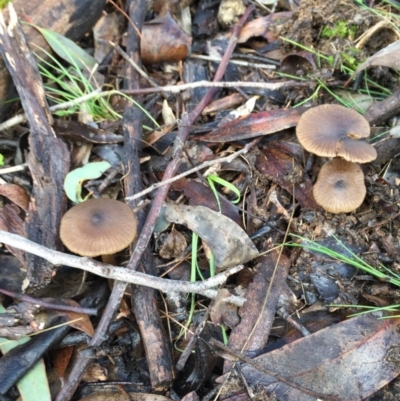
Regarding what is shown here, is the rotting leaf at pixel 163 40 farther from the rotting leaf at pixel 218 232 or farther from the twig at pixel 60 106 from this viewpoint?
the rotting leaf at pixel 218 232

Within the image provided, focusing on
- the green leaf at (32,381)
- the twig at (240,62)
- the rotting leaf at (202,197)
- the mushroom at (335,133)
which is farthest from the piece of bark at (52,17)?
the mushroom at (335,133)

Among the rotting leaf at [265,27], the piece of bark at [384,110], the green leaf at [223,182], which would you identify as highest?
the rotting leaf at [265,27]

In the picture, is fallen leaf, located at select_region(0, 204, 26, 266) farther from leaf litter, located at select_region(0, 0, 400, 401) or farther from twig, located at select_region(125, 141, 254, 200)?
twig, located at select_region(125, 141, 254, 200)

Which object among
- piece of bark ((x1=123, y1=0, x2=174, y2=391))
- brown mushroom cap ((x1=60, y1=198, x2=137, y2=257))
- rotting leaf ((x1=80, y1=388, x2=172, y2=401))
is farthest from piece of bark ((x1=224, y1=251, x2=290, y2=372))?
brown mushroom cap ((x1=60, y1=198, x2=137, y2=257))

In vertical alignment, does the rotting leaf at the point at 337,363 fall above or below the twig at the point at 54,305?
below

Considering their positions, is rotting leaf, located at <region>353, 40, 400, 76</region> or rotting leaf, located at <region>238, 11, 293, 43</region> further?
rotting leaf, located at <region>238, 11, 293, 43</region>

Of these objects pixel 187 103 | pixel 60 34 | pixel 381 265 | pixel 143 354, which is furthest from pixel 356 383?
pixel 60 34
